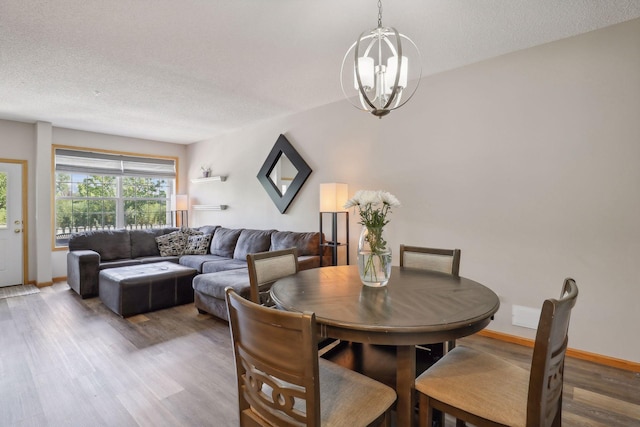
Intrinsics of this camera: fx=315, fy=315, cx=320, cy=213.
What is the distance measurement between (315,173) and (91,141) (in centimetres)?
411

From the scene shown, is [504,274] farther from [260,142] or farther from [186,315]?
[260,142]

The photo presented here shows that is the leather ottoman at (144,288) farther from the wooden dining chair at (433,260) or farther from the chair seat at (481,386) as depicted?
the chair seat at (481,386)

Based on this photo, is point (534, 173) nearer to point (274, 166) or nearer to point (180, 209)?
point (274, 166)

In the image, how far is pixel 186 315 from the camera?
11.4 ft

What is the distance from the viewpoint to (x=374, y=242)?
1650 mm

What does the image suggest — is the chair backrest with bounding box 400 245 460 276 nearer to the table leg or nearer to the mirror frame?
the table leg

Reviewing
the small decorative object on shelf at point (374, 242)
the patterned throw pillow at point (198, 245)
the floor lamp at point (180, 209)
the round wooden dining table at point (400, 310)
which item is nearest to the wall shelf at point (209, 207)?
the floor lamp at point (180, 209)

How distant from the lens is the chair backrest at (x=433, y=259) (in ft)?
6.83

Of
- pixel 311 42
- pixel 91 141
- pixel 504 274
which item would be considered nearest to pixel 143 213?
pixel 91 141

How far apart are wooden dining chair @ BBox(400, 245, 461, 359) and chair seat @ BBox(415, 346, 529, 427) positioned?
0.56m

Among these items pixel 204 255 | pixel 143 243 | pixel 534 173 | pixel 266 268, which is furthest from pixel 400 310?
pixel 143 243

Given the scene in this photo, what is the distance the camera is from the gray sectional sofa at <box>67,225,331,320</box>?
3287mm

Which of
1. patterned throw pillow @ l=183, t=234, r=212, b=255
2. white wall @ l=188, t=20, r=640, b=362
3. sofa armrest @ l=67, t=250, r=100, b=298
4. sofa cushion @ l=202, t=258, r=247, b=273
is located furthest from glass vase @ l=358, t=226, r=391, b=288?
sofa armrest @ l=67, t=250, r=100, b=298

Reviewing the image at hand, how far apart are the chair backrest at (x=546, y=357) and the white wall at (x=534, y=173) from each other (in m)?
1.77
